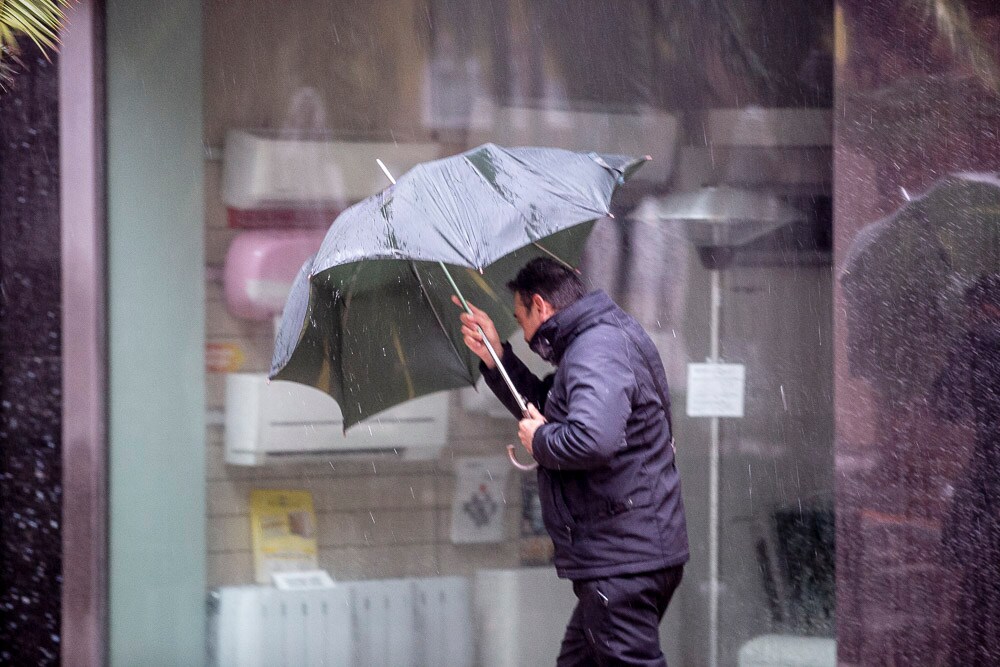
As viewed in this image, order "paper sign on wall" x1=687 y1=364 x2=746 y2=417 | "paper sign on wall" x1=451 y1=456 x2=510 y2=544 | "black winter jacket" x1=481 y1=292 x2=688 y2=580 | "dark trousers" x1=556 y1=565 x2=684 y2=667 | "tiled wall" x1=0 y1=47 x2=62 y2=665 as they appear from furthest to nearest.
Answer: "paper sign on wall" x1=687 y1=364 x2=746 y2=417 → "paper sign on wall" x1=451 y1=456 x2=510 y2=544 → "tiled wall" x1=0 y1=47 x2=62 y2=665 → "dark trousers" x1=556 y1=565 x2=684 y2=667 → "black winter jacket" x1=481 y1=292 x2=688 y2=580

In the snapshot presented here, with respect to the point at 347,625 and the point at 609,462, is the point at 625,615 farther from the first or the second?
the point at 347,625

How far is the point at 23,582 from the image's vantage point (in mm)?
4723

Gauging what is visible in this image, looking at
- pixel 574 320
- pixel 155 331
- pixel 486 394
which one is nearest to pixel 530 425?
pixel 574 320

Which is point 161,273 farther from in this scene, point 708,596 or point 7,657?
point 708,596

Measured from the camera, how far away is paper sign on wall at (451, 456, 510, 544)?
5.21 metres

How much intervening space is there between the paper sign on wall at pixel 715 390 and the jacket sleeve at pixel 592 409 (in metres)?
1.80

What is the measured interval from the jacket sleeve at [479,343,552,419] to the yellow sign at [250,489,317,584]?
1.47 metres

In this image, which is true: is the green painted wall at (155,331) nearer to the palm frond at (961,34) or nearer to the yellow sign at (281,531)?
the yellow sign at (281,531)

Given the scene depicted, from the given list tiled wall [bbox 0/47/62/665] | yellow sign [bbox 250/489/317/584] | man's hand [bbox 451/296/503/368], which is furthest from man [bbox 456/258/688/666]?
tiled wall [bbox 0/47/62/665]

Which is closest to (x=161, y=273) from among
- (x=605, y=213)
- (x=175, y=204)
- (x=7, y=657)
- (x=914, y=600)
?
(x=175, y=204)

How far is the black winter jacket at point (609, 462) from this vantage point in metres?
3.50

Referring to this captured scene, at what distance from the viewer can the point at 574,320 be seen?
3637mm

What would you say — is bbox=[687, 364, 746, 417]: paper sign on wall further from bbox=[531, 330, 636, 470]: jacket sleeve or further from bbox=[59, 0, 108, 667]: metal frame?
bbox=[59, 0, 108, 667]: metal frame

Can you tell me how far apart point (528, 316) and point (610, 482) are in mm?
605
